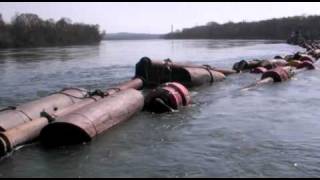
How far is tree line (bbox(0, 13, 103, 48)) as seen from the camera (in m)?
103

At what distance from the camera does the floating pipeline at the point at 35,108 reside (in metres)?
14.6

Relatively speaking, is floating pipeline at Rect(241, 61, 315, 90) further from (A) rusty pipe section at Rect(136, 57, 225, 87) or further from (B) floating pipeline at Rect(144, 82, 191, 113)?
(B) floating pipeline at Rect(144, 82, 191, 113)

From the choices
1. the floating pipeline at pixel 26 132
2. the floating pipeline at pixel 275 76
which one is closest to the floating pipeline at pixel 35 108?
the floating pipeline at pixel 26 132

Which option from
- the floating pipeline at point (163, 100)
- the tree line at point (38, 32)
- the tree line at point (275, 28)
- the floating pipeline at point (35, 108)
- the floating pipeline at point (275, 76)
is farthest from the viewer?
the tree line at point (275, 28)

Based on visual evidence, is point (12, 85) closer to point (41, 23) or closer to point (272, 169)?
point (272, 169)

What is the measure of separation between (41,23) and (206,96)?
333 feet

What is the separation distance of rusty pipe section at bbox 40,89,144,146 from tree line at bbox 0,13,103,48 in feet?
279

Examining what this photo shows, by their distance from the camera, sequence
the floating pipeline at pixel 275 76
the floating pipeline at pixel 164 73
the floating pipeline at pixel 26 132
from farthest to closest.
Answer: the floating pipeline at pixel 275 76, the floating pipeline at pixel 164 73, the floating pipeline at pixel 26 132

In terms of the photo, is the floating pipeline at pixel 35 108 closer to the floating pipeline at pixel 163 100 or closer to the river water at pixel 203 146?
the river water at pixel 203 146

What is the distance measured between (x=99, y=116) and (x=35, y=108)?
2.38 meters

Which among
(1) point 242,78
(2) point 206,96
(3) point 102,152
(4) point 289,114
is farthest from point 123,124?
(1) point 242,78

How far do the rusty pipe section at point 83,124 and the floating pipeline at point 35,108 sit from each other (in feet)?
3.51

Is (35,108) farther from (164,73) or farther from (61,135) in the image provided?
(164,73)

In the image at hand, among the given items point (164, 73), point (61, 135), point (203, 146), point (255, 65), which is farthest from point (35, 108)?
point (255, 65)
